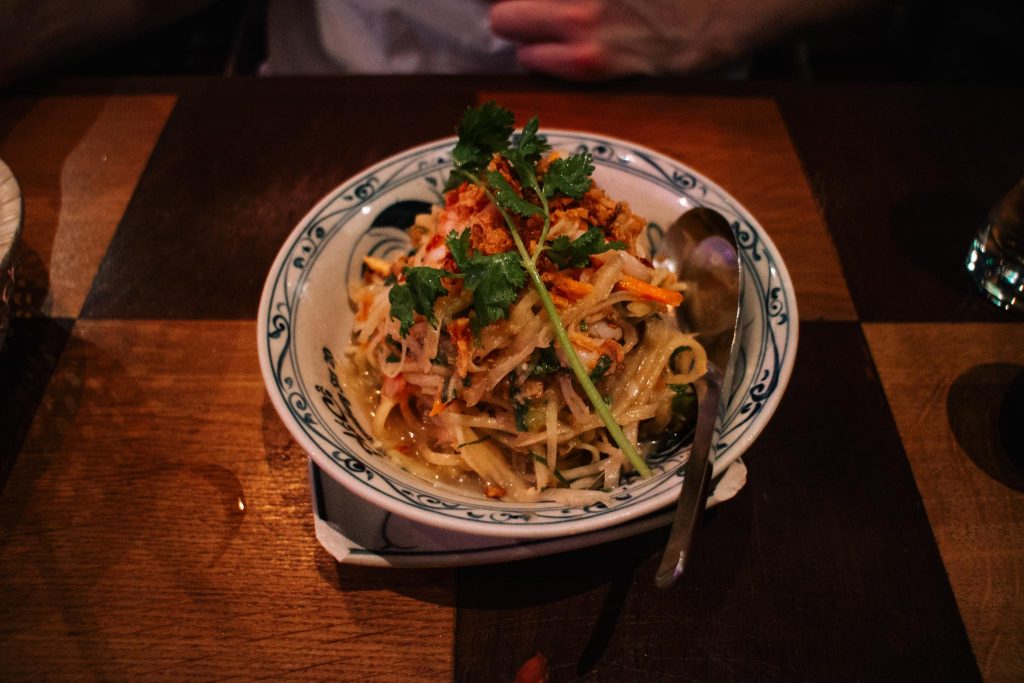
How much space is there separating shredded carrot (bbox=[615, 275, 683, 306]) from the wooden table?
445 millimetres

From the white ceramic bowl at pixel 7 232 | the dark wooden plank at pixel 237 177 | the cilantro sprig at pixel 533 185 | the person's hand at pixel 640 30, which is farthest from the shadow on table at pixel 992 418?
the white ceramic bowl at pixel 7 232

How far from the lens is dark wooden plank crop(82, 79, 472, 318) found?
1994mm

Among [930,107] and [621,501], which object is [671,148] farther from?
[621,501]

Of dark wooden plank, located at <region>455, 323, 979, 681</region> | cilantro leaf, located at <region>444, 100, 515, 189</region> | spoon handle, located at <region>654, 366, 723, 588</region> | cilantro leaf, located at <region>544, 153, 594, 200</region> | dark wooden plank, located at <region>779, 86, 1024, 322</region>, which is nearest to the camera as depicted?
spoon handle, located at <region>654, 366, 723, 588</region>

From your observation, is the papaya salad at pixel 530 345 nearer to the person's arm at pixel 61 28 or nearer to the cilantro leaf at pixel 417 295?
the cilantro leaf at pixel 417 295

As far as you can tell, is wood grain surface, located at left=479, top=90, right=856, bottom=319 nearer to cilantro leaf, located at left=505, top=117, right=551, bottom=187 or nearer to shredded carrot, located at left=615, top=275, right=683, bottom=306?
shredded carrot, located at left=615, top=275, right=683, bottom=306

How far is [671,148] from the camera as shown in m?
2.37

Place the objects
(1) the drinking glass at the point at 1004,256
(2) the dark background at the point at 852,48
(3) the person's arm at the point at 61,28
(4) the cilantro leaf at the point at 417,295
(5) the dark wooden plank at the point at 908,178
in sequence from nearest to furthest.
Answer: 1. (4) the cilantro leaf at the point at 417,295
2. (1) the drinking glass at the point at 1004,256
3. (5) the dark wooden plank at the point at 908,178
4. (3) the person's arm at the point at 61,28
5. (2) the dark background at the point at 852,48

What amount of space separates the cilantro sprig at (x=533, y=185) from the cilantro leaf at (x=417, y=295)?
0.60 feet

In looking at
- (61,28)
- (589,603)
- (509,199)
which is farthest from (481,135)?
(61,28)

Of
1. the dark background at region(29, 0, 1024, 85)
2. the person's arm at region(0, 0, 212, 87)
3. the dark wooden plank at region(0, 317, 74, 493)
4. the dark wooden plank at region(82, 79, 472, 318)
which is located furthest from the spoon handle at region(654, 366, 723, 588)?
the person's arm at region(0, 0, 212, 87)

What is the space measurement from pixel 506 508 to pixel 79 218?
1904 millimetres

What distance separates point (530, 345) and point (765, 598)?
0.70m

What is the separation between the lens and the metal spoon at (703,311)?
3.87ft
